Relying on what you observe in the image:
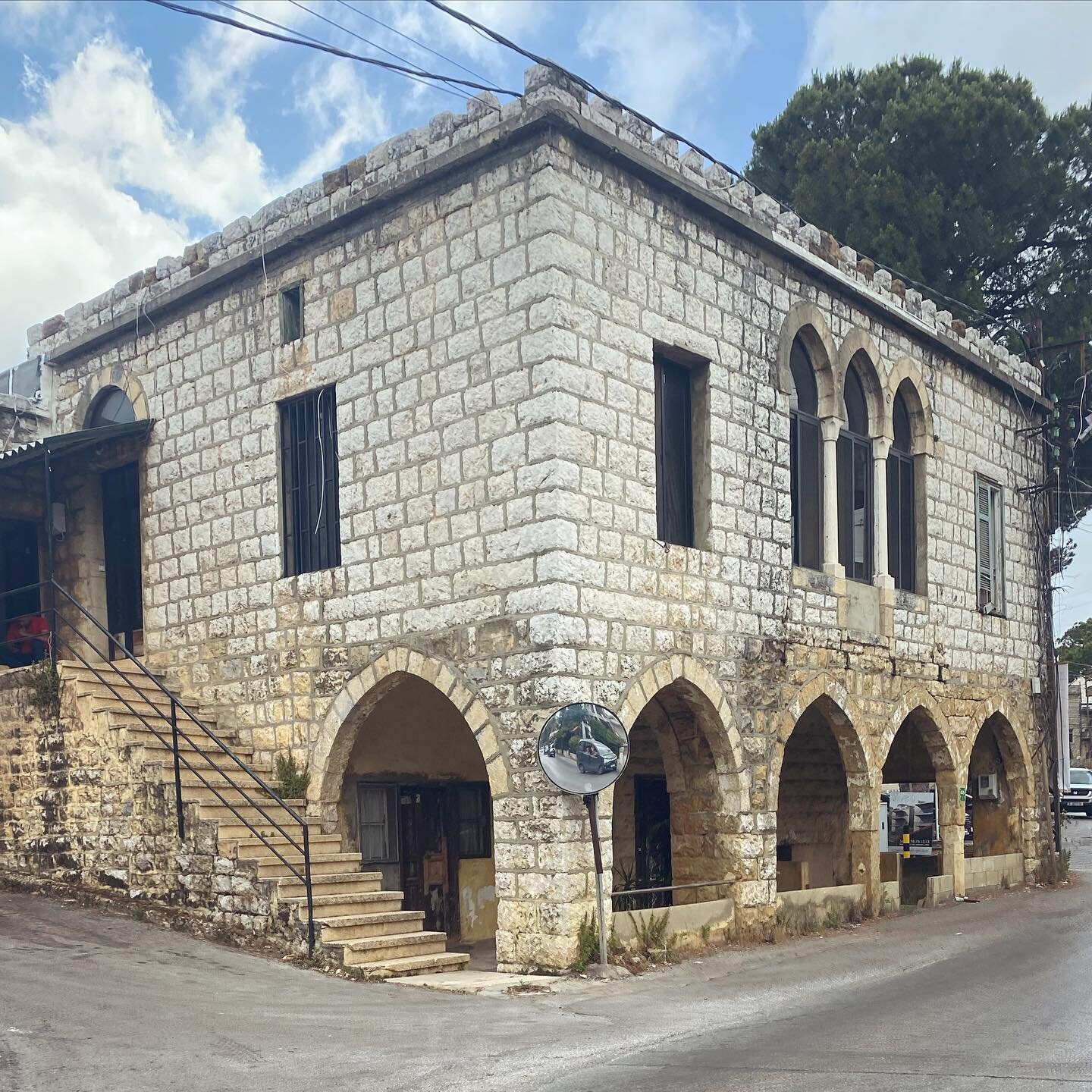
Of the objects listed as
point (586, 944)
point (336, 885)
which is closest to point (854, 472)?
point (586, 944)

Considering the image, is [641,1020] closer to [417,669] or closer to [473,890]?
[417,669]

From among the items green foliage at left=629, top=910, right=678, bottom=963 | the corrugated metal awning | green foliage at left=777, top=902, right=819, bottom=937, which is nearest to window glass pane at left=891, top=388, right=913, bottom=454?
green foliage at left=777, top=902, right=819, bottom=937

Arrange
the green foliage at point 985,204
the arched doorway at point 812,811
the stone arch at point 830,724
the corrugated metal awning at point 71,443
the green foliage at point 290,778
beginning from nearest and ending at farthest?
the green foliage at point 290,778 → the stone arch at point 830,724 → the corrugated metal awning at point 71,443 → the arched doorway at point 812,811 → the green foliage at point 985,204

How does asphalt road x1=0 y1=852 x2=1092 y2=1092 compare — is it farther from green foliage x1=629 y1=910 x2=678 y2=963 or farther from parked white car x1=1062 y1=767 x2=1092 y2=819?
parked white car x1=1062 y1=767 x2=1092 y2=819

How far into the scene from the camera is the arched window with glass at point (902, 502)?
15.8 m

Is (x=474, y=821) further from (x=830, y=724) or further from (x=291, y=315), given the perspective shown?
(x=291, y=315)

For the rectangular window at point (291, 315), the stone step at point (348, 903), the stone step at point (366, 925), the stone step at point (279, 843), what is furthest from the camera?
the rectangular window at point (291, 315)

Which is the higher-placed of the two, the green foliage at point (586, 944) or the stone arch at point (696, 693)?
the stone arch at point (696, 693)

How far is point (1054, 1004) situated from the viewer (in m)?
9.20

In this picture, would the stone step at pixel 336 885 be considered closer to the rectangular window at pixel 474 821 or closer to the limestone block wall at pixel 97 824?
the limestone block wall at pixel 97 824

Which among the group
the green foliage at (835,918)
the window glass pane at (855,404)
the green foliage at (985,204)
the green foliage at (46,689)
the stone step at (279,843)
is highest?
the green foliage at (985,204)

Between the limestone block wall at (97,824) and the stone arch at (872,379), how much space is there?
8442mm

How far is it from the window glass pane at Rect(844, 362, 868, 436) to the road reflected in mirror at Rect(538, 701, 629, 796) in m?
6.26

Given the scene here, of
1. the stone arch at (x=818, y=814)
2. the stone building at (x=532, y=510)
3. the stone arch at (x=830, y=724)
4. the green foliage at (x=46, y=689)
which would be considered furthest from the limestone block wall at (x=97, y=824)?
the stone arch at (x=818, y=814)
